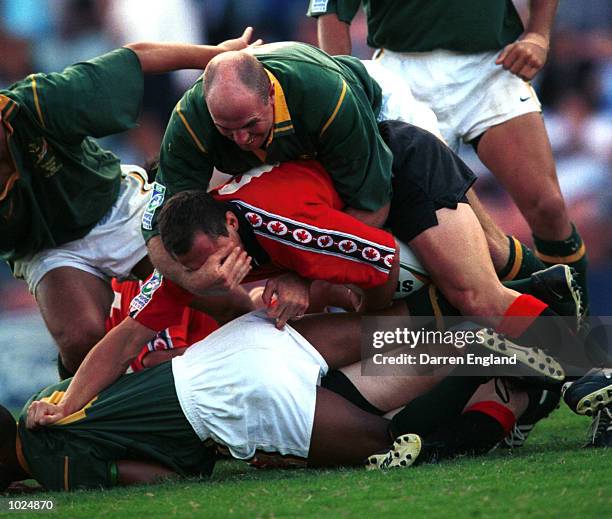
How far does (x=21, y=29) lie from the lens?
23.8 feet

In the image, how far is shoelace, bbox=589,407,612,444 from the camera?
3.71 m

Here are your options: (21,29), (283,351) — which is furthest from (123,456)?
A: (21,29)

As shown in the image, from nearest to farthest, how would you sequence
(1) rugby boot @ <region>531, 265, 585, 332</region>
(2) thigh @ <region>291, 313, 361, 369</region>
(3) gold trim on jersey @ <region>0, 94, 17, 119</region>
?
(2) thigh @ <region>291, 313, 361, 369</region>, (1) rugby boot @ <region>531, 265, 585, 332</region>, (3) gold trim on jersey @ <region>0, 94, 17, 119</region>

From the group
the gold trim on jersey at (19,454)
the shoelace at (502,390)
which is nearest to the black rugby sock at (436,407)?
the shoelace at (502,390)

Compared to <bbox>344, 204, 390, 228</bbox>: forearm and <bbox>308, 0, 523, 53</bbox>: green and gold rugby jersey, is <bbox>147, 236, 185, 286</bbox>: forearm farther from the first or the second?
<bbox>308, 0, 523, 53</bbox>: green and gold rugby jersey

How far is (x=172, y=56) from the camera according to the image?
14.8 ft

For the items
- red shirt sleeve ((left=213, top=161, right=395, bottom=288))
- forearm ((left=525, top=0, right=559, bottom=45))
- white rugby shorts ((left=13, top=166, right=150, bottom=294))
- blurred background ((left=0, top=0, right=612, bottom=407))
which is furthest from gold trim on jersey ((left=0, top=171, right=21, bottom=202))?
blurred background ((left=0, top=0, right=612, bottom=407))

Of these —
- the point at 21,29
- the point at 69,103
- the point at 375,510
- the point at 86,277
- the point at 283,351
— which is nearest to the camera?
the point at 375,510

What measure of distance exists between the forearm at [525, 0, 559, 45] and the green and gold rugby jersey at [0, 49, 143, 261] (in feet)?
5.52

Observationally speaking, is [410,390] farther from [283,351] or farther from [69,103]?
[69,103]

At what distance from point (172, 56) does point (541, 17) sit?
1.59m

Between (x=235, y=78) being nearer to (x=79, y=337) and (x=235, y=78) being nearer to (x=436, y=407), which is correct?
(x=436, y=407)

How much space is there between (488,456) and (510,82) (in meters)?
1.81

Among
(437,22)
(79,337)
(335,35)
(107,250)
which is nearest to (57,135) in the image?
(107,250)
